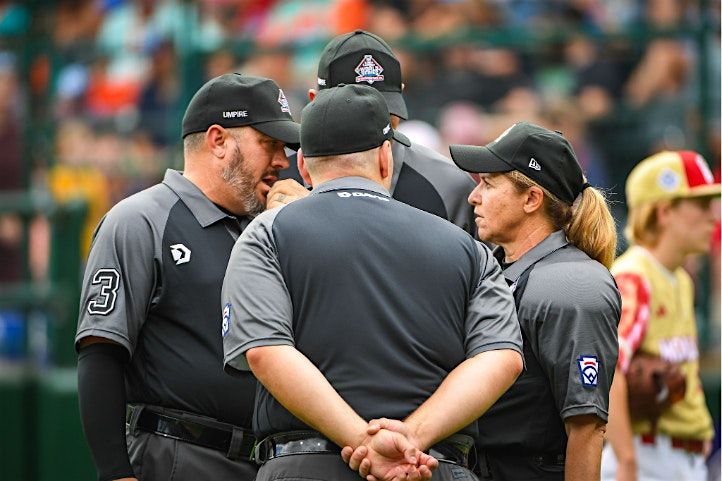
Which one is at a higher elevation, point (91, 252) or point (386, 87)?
point (386, 87)

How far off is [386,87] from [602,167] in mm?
4330

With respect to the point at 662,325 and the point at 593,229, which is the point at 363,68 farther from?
the point at 662,325

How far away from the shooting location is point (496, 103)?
9.33 m

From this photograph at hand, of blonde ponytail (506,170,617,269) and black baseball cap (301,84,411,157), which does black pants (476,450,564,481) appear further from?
black baseball cap (301,84,411,157)

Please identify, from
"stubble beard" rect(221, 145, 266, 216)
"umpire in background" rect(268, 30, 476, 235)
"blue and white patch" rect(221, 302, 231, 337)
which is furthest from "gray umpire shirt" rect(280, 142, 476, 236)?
"blue and white patch" rect(221, 302, 231, 337)

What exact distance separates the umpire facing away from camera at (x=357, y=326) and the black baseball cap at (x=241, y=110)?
2.49ft

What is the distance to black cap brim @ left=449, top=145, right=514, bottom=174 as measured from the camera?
4055mm

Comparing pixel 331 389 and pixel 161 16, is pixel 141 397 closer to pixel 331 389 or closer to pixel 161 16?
pixel 331 389

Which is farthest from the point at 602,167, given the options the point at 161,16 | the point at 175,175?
the point at 175,175

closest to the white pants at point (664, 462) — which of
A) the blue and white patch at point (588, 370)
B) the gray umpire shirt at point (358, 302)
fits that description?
the blue and white patch at point (588, 370)

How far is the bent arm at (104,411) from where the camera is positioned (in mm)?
3955

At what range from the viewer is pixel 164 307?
410 cm

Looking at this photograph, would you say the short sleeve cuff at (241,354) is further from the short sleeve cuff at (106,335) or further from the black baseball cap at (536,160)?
the black baseball cap at (536,160)

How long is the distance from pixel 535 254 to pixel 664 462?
181 cm
